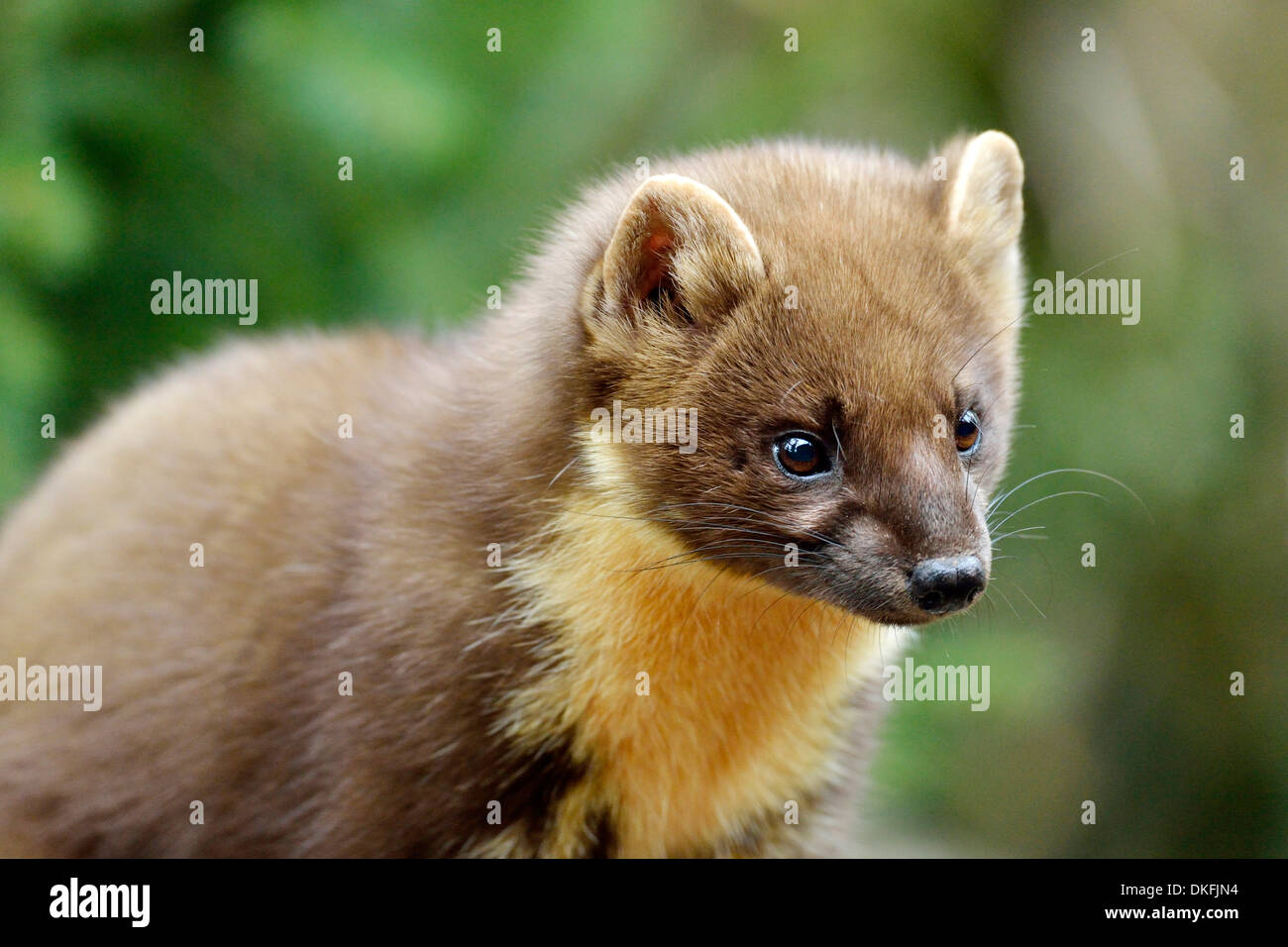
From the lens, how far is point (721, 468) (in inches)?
123

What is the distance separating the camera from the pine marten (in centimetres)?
307

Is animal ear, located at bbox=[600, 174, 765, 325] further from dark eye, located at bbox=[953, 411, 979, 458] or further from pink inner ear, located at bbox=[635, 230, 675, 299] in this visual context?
dark eye, located at bbox=[953, 411, 979, 458]

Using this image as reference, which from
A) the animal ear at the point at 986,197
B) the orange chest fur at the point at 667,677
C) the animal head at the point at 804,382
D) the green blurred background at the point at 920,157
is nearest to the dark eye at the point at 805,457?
the animal head at the point at 804,382

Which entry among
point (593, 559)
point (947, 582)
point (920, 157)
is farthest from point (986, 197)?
point (920, 157)

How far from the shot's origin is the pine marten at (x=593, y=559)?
10.1ft

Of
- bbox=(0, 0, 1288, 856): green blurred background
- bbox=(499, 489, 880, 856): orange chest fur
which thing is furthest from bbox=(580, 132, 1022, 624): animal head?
bbox=(0, 0, 1288, 856): green blurred background

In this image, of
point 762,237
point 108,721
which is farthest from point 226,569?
point 762,237

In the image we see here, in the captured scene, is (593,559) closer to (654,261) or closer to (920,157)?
(654,261)

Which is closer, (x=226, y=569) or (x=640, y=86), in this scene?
(x=226, y=569)
